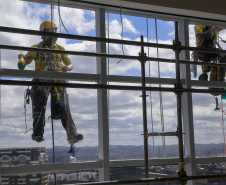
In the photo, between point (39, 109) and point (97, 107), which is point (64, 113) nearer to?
point (39, 109)

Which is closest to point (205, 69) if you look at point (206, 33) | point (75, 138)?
point (206, 33)

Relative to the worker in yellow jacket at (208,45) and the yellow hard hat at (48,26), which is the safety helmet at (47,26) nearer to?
the yellow hard hat at (48,26)

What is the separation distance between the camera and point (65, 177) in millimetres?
3930

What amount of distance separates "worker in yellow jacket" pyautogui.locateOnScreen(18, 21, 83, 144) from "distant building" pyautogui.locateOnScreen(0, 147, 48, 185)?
0.58ft

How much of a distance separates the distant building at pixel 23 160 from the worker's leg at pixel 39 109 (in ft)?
0.49

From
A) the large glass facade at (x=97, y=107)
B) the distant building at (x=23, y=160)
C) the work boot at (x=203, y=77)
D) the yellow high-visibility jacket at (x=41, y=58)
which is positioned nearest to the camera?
the distant building at (x=23, y=160)

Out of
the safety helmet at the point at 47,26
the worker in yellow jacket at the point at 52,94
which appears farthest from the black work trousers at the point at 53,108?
the safety helmet at the point at 47,26

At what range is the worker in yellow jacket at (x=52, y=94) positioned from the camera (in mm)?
3879

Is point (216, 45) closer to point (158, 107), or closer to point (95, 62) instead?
point (158, 107)

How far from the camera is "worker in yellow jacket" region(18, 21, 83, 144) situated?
12.7ft

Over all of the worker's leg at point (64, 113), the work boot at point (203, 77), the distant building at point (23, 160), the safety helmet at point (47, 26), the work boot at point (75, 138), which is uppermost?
the safety helmet at point (47, 26)

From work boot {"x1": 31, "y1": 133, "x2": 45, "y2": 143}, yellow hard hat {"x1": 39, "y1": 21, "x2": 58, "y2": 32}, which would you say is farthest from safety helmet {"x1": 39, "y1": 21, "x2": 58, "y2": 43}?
work boot {"x1": 31, "y1": 133, "x2": 45, "y2": 143}

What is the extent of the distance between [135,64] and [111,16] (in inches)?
24.7

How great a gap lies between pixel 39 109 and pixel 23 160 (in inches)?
21.4
